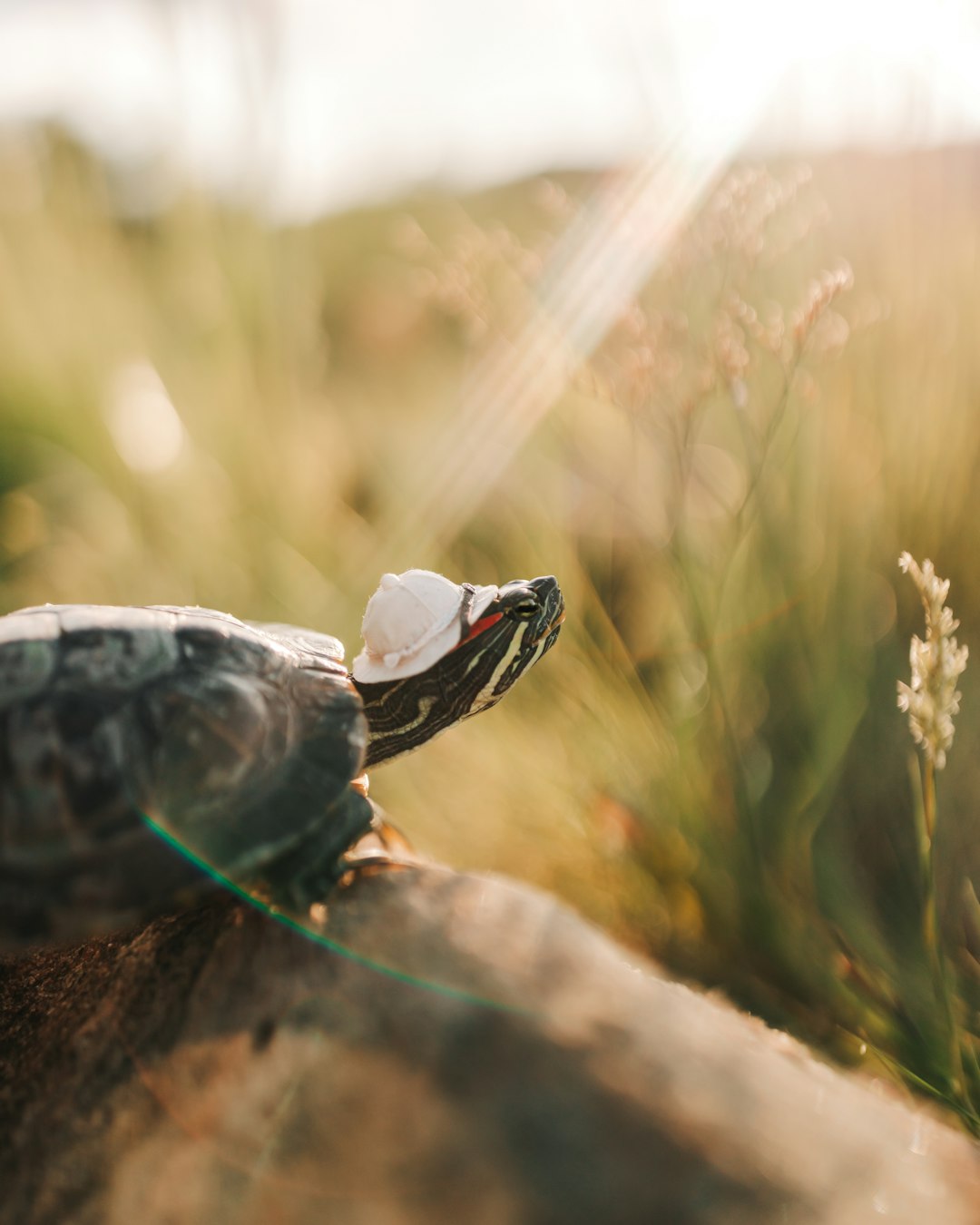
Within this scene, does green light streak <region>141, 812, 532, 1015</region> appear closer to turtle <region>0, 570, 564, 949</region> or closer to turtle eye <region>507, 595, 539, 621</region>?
turtle <region>0, 570, 564, 949</region>

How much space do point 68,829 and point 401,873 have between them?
44 centimetres

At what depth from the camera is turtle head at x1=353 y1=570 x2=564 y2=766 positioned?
1.32 metres

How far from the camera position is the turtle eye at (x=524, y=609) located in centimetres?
131

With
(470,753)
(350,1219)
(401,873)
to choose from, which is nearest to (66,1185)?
(350,1219)

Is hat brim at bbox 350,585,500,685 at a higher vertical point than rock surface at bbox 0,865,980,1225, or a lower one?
higher

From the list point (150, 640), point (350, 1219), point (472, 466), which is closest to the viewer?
point (350, 1219)

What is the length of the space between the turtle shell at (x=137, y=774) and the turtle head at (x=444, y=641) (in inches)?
6.6

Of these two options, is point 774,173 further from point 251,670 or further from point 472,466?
point 251,670

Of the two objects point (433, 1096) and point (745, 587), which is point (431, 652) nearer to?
point (433, 1096)

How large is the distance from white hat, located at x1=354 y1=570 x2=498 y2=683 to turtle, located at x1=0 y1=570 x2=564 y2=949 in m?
0.11

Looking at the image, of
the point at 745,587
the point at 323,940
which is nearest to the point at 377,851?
the point at 323,940

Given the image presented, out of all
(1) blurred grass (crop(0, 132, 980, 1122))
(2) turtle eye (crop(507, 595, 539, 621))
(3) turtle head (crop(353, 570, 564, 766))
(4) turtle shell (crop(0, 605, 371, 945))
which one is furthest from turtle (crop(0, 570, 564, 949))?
(1) blurred grass (crop(0, 132, 980, 1122))

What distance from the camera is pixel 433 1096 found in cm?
93

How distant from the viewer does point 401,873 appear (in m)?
1.18
